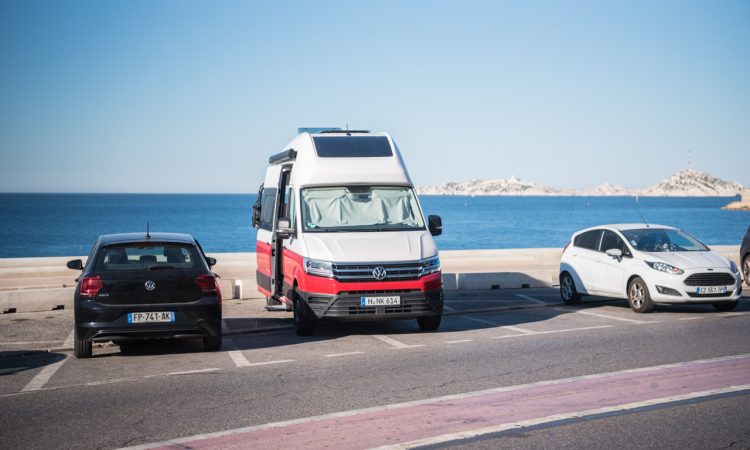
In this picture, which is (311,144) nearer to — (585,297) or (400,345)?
(400,345)

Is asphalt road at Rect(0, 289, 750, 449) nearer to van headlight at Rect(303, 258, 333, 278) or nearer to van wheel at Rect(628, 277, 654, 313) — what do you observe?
van headlight at Rect(303, 258, 333, 278)

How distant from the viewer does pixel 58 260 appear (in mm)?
29891

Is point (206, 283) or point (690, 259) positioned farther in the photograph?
point (690, 259)

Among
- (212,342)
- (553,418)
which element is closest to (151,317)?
(212,342)

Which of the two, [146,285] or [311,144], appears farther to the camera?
[311,144]

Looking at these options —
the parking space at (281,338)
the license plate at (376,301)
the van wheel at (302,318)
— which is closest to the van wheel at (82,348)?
the parking space at (281,338)

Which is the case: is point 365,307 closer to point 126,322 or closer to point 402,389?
point 126,322

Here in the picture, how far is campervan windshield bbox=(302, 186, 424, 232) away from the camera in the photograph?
43.9ft

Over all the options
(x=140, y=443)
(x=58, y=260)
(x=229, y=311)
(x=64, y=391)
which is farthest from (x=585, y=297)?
(x=58, y=260)

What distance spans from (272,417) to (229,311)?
9388 mm

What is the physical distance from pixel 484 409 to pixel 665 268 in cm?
874

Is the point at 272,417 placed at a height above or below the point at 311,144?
below

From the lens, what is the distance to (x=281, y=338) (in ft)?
42.5

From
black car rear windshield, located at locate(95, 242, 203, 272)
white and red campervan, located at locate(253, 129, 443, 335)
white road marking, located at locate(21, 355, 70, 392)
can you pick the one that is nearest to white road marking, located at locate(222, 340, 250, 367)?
white and red campervan, located at locate(253, 129, 443, 335)
